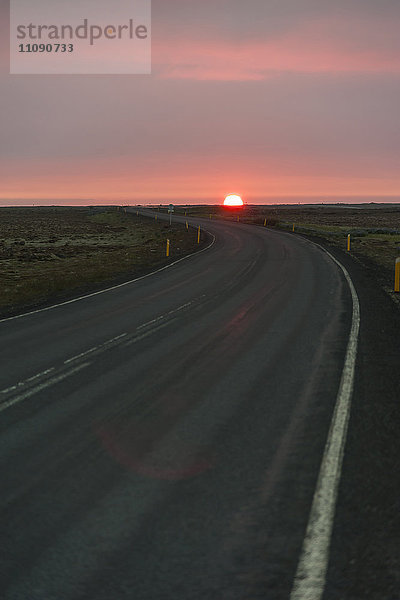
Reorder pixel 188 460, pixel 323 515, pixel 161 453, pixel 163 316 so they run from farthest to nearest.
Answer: pixel 163 316, pixel 161 453, pixel 188 460, pixel 323 515

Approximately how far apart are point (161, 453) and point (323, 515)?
1.88 meters

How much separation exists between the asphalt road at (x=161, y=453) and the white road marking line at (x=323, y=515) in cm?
7

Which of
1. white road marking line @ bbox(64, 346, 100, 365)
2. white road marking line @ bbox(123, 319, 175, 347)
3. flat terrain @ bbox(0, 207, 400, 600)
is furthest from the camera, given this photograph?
white road marking line @ bbox(123, 319, 175, 347)

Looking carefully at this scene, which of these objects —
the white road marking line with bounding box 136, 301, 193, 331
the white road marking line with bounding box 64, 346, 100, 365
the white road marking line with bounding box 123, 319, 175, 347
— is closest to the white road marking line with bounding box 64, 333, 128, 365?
the white road marking line with bounding box 64, 346, 100, 365

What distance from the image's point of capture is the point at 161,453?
5.47 m

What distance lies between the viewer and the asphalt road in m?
3.62

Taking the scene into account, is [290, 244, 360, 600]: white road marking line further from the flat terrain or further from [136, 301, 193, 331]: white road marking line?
[136, 301, 193, 331]: white road marking line

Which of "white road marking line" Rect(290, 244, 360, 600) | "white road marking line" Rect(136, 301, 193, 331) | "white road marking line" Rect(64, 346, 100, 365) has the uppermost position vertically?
"white road marking line" Rect(136, 301, 193, 331)

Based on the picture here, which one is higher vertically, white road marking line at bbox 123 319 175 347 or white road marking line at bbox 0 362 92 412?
white road marking line at bbox 123 319 175 347

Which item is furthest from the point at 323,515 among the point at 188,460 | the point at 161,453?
the point at 161,453

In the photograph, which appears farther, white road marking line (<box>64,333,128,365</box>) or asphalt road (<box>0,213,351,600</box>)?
white road marking line (<box>64,333,128,365</box>)

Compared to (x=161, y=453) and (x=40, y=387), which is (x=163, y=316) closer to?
(x=40, y=387)

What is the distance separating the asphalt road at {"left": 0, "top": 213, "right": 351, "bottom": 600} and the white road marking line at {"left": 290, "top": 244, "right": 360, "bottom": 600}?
72 millimetres

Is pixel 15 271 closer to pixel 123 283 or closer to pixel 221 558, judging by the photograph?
pixel 123 283
